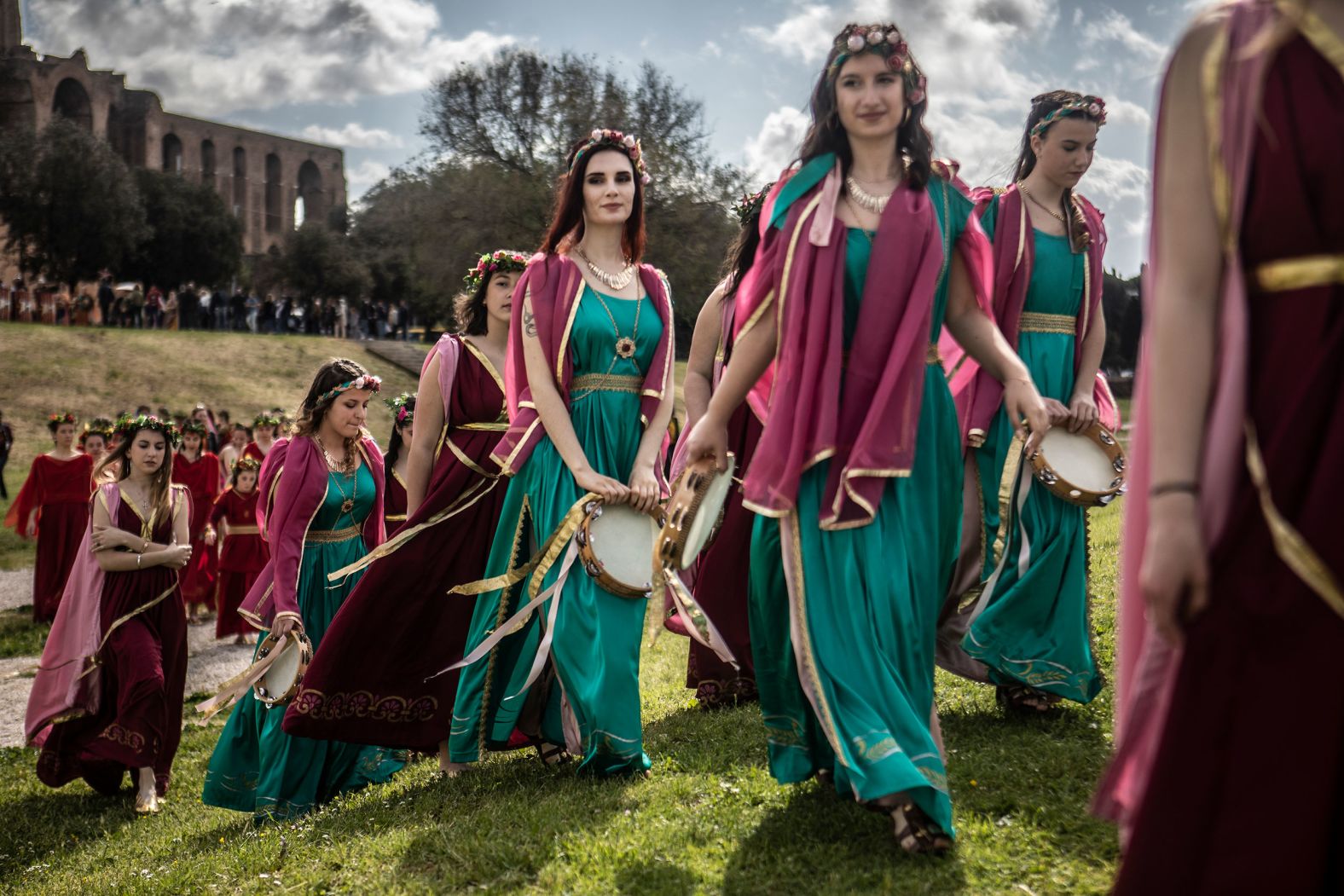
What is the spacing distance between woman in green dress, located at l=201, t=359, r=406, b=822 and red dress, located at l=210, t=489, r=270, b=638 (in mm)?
6507

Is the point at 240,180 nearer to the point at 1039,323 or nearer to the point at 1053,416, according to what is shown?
the point at 1039,323

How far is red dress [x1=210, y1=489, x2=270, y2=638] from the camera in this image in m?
13.5

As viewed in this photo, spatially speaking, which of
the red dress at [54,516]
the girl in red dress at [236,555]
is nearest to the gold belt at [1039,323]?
the girl in red dress at [236,555]

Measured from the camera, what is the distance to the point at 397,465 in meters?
8.21

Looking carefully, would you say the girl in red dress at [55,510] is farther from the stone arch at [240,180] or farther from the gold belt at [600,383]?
the stone arch at [240,180]

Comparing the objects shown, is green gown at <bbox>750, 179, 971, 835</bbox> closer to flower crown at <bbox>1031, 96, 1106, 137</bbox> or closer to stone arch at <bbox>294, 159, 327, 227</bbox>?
flower crown at <bbox>1031, 96, 1106, 137</bbox>

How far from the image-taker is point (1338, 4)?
82.8 inches

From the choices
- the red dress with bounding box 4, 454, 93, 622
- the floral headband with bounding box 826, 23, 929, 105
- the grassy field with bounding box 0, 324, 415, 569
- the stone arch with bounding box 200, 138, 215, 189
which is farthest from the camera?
the stone arch with bounding box 200, 138, 215, 189

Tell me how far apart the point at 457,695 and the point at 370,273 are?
57.9 meters

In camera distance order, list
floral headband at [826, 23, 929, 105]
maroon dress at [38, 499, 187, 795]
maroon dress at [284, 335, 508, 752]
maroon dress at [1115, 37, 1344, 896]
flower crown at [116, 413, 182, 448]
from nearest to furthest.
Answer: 1. maroon dress at [1115, 37, 1344, 896]
2. floral headband at [826, 23, 929, 105]
3. maroon dress at [284, 335, 508, 752]
4. maroon dress at [38, 499, 187, 795]
5. flower crown at [116, 413, 182, 448]

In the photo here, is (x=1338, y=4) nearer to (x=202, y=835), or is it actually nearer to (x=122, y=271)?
(x=202, y=835)

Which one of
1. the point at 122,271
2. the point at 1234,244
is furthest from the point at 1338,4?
the point at 122,271

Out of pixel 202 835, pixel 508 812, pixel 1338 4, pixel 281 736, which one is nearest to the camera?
pixel 1338 4

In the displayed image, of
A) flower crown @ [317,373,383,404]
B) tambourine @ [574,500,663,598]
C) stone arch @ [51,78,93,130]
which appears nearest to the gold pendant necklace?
tambourine @ [574,500,663,598]
